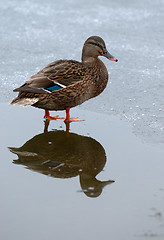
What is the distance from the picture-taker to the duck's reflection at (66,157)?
11.1ft

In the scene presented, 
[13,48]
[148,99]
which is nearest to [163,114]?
[148,99]

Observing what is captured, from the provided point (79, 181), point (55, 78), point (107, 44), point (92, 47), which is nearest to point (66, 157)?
point (79, 181)

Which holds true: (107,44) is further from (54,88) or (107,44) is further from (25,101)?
(25,101)

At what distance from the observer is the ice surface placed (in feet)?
15.7

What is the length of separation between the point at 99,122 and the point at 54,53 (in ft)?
6.61

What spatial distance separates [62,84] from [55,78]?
9 cm

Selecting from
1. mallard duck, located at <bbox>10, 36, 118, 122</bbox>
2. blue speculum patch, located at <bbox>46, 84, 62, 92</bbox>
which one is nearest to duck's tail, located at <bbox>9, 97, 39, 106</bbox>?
mallard duck, located at <bbox>10, 36, 118, 122</bbox>

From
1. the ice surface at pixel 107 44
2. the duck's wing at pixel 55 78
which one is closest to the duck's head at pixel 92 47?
the duck's wing at pixel 55 78

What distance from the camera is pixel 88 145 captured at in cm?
396

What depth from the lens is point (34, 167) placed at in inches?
137

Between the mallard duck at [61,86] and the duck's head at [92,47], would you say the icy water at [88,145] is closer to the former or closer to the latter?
the mallard duck at [61,86]

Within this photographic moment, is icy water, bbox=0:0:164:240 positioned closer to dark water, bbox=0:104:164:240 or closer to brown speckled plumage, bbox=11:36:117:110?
dark water, bbox=0:104:164:240

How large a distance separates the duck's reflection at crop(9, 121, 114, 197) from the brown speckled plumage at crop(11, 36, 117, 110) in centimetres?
31

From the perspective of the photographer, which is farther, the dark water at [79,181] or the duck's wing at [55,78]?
the duck's wing at [55,78]
